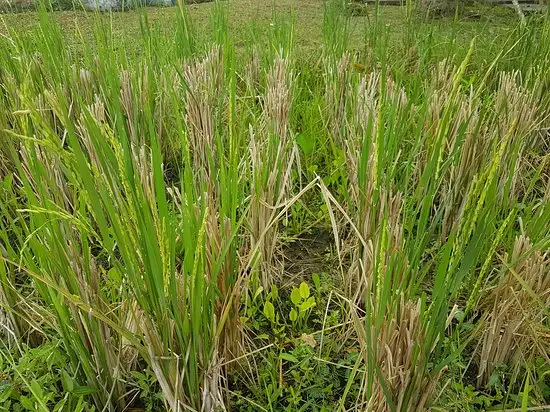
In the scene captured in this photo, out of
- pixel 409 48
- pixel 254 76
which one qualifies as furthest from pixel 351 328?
pixel 409 48

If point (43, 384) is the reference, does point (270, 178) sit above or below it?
above

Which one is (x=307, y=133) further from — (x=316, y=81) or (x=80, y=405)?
(x=80, y=405)

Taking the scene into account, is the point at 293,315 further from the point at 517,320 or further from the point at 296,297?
the point at 517,320

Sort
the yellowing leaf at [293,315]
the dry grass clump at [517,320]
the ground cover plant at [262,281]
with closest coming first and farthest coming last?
the ground cover plant at [262,281], the dry grass clump at [517,320], the yellowing leaf at [293,315]

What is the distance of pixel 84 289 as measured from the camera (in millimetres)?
720

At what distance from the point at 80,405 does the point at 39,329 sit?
0.18 m

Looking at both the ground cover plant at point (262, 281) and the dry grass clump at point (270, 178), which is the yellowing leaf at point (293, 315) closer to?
the ground cover plant at point (262, 281)

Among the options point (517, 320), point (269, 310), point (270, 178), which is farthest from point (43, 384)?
point (517, 320)

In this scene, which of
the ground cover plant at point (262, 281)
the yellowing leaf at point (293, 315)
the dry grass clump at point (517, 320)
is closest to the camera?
the ground cover plant at point (262, 281)

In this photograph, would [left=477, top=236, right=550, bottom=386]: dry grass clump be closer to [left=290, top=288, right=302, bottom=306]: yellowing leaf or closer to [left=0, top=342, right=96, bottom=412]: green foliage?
[left=290, top=288, right=302, bottom=306]: yellowing leaf

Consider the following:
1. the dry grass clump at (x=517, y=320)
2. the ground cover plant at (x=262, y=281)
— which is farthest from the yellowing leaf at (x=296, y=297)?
the dry grass clump at (x=517, y=320)

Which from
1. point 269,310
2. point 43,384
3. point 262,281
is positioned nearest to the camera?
point 43,384

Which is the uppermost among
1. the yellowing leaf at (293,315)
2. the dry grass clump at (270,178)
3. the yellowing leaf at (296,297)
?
the dry grass clump at (270,178)

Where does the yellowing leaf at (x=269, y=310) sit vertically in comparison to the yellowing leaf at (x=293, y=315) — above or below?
above
